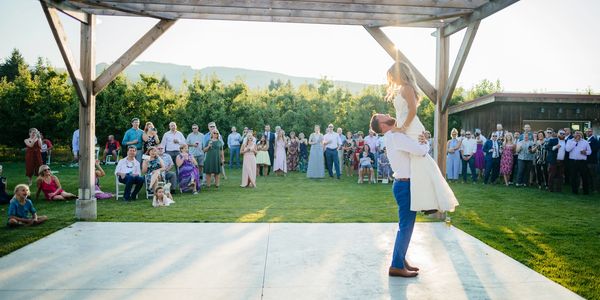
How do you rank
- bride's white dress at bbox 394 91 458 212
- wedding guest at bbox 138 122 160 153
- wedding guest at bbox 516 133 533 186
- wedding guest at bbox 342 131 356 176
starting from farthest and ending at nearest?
wedding guest at bbox 342 131 356 176, wedding guest at bbox 516 133 533 186, wedding guest at bbox 138 122 160 153, bride's white dress at bbox 394 91 458 212

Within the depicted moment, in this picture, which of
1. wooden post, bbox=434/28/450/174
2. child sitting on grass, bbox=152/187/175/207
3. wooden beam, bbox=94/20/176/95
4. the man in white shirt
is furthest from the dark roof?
wooden beam, bbox=94/20/176/95

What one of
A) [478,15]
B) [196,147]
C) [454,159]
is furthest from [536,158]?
[196,147]

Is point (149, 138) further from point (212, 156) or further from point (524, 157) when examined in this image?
point (524, 157)

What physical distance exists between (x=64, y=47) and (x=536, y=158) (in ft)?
41.1

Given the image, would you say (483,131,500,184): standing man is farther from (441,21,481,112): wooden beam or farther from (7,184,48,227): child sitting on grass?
(7,184,48,227): child sitting on grass

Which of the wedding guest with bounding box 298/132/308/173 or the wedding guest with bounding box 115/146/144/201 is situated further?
the wedding guest with bounding box 298/132/308/173

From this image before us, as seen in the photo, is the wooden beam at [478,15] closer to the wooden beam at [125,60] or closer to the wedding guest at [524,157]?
the wooden beam at [125,60]

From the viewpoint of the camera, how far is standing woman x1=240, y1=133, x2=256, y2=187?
39.8 ft

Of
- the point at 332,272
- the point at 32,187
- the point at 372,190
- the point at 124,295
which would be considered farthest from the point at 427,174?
the point at 32,187

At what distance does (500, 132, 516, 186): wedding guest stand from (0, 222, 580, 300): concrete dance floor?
8610mm

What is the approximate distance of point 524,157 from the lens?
1312 centimetres

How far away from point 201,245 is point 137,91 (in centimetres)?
2424

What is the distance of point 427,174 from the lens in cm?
394

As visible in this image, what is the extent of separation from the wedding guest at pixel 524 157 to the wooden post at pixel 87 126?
1169 cm
